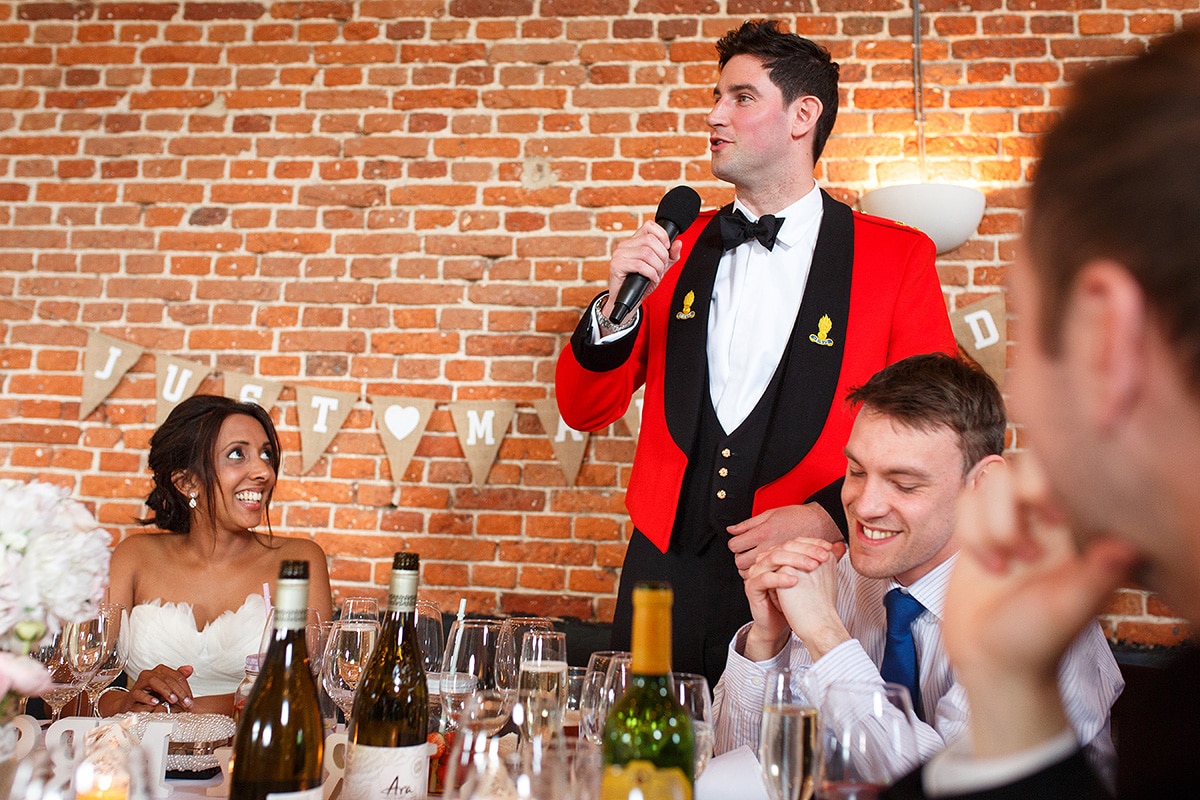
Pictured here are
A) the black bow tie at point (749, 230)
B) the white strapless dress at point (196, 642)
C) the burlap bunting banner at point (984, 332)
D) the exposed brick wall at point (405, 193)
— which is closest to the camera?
the black bow tie at point (749, 230)

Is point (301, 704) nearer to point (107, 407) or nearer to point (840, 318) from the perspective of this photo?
point (840, 318)

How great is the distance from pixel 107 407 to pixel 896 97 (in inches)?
96.2

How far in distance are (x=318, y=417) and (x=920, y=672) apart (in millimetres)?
1937

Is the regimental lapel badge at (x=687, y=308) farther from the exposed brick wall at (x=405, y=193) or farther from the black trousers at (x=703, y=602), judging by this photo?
the exposed brick wall at (x=405, y=193)

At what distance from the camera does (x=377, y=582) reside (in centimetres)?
275

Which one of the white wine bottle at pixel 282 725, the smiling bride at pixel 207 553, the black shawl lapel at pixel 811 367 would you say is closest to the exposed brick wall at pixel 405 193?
the smiling bride at pixel 207 553

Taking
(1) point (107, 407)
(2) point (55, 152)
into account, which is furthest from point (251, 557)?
(2) point (55, 152)

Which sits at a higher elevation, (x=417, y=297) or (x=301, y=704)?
(x=417, y=297)

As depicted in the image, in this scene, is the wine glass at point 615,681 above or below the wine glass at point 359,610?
below

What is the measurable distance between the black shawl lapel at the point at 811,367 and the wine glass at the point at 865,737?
37.3 inches

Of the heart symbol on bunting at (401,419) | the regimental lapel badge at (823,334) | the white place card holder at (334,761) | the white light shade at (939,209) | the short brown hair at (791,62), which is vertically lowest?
the white place card holder at (334,761)

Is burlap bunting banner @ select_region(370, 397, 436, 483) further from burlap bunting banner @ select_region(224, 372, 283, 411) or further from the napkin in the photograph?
the napkin

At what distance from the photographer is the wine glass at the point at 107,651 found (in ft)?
4.35

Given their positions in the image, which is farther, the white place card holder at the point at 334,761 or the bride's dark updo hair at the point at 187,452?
the bride's dark updo hair at the point at 187,452
